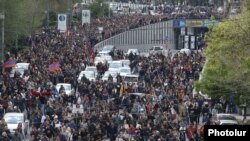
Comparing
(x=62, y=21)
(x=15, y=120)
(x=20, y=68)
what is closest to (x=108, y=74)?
(x=20, y=68)

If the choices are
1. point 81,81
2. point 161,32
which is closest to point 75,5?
point 161,32

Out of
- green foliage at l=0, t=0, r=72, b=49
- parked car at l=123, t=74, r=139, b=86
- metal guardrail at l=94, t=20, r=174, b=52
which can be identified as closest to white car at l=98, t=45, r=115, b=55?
green foliage at l=0, t=0, r=72, b=49

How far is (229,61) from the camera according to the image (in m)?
36.8

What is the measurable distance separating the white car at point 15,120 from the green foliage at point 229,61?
7.27 meters

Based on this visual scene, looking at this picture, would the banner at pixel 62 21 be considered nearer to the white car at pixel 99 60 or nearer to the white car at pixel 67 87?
the white car at pixel 99 60

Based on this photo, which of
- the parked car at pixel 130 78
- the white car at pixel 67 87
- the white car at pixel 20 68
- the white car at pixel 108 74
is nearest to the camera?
the white car at pixel 67 87

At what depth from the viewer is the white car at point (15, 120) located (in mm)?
34438

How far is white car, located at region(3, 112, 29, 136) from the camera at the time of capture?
113 feet

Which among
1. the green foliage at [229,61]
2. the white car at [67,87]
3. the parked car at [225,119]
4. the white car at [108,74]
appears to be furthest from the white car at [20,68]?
the parked car at [225,119]

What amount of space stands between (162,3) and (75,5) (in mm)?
25209

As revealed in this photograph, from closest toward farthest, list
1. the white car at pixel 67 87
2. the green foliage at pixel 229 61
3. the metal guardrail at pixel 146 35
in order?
the green foliage at pixel 229 61, the white car at pixel 67 87, the metal guardrail at pixel 146 35

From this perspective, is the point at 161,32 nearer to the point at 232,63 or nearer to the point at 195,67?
the point at 195,67

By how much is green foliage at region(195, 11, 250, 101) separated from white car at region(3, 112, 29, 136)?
7268 mm

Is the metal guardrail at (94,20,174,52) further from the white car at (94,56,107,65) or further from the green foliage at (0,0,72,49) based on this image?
the white car at (94,56,107,65)
